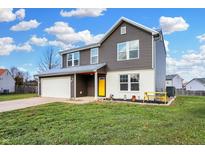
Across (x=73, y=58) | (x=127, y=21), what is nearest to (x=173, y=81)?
(x=73, y=58)

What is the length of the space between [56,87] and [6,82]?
23.8m

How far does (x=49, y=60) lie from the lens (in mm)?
33969

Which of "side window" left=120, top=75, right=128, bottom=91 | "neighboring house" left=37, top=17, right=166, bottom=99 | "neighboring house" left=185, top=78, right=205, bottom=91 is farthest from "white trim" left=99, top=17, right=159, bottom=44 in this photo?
"neighboring house" left=185, top=78, right=205, bottom=91

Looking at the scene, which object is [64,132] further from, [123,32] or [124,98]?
[123,32]

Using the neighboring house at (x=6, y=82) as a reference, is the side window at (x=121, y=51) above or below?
above

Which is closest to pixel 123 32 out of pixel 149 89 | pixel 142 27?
pixel 142 27

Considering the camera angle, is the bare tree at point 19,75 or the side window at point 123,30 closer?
the side window at point 123,30

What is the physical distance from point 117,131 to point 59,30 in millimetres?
10902

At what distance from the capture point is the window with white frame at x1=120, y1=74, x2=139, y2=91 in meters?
14.0

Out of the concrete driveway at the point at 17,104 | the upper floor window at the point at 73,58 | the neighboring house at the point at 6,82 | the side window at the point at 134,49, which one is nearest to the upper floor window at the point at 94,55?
the upper floor window at the point at 73,58

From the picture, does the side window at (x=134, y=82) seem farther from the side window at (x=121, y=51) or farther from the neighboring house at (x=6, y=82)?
the neighboring house at (x=6, y=82)

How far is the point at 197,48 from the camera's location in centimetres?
1481

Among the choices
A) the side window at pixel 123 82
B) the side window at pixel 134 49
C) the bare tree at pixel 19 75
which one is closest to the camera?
the side window at pixel 134 49

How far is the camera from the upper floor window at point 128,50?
14114 mm
